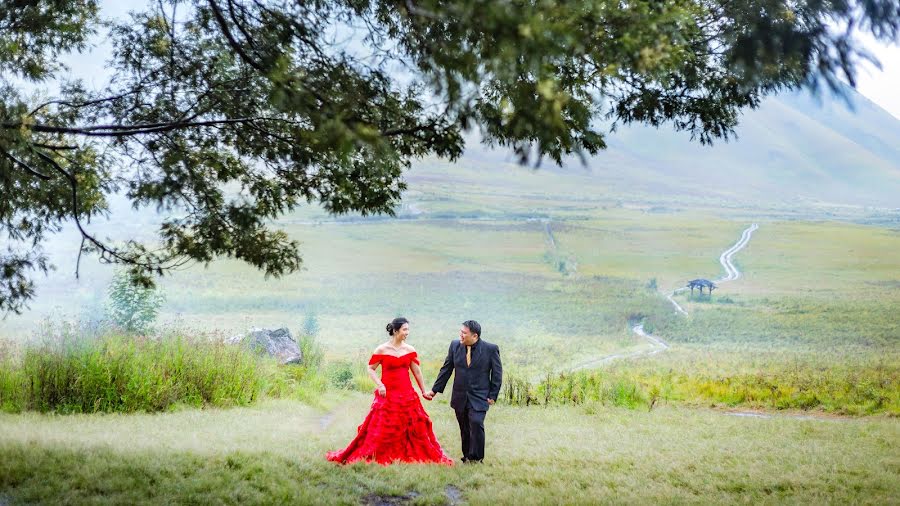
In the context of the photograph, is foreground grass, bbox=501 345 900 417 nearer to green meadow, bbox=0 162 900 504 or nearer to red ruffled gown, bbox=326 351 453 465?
green meadow, bbox=0 162 900 504

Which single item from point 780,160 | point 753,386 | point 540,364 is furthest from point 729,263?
point 780,160

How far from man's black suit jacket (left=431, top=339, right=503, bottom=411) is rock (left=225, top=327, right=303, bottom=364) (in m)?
10.5

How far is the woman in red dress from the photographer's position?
7.82m

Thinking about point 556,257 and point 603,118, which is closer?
point 603,118

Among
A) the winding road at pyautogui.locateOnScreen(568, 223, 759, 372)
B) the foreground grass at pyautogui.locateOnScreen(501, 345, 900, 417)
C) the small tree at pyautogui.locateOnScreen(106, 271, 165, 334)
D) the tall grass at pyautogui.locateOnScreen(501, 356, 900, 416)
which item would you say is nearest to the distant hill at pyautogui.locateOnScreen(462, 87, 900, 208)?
the winding road at pyautogui.locateOnScreen(568, 223, 759, 372)

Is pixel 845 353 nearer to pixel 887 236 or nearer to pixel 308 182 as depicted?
pixel 887 236

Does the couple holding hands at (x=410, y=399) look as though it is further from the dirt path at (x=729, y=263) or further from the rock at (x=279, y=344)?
the dirt path at (x=729, y=263)

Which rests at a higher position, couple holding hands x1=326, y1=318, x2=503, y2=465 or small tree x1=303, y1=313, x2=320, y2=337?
couple holding hands x1=326, y1=318, x2=503, y2=465

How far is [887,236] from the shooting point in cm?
3419

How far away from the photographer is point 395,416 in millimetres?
7848

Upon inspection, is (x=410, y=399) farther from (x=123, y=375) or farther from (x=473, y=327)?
(x=123, y=375)

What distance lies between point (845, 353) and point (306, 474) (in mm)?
19468

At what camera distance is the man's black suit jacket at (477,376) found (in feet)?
25.5

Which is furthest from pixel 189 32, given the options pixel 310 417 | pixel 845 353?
pixel 845 353
